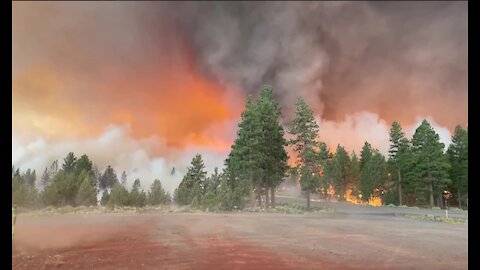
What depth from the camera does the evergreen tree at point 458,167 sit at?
25.6 metres

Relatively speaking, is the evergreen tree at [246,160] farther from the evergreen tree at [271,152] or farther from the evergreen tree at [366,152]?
the evergreen tree at [366,152]

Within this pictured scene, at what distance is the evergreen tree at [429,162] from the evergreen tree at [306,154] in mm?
7536

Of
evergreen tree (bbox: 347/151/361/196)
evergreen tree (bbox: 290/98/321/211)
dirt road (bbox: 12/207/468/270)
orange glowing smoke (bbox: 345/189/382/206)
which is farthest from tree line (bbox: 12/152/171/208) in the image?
orange glowing smoke (bbox: 345/189/382/206)

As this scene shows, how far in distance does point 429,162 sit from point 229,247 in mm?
19593

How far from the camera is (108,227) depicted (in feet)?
51.4

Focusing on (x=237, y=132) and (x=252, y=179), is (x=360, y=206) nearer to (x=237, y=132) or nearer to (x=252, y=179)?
(x=252, y=179)

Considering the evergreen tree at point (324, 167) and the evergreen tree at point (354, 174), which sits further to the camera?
the evergreen tree at point (324, 167)

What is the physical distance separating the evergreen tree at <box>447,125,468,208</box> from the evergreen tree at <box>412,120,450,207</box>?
71 cm

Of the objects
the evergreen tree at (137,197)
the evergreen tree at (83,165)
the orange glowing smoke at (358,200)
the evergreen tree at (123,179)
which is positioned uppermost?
the evergreen tree at (83,165)

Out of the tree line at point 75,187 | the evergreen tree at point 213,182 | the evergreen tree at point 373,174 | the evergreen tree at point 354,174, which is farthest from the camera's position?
the evergreen tree at point 354,174

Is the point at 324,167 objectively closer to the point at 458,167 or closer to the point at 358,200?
the point at 358,200

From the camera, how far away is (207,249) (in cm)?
1059

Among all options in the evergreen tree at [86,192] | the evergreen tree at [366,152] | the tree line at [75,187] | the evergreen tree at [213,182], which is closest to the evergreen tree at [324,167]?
the evergreen tree at [366,152]
